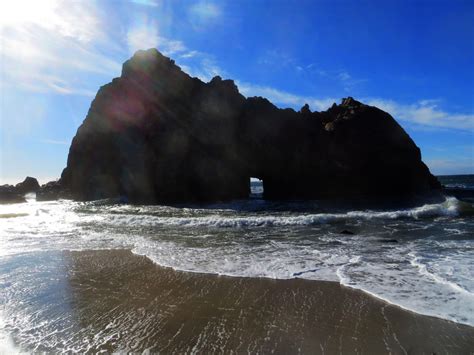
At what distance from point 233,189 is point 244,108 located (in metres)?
8.63

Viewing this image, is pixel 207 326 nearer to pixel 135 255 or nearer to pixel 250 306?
pixel 250 306

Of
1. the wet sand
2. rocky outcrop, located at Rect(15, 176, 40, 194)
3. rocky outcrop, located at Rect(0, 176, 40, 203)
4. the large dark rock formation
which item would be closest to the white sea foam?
the wet sand

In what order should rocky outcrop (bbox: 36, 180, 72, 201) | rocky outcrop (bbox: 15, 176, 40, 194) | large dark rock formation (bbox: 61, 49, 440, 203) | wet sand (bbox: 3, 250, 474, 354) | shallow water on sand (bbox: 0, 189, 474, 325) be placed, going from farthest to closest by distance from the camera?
rocky outcrop (bbox: 15, 176, 40, 194)
rocky outcrop (bbox: 36, 180, 72, 201)
large dark rock formation (bbox: 61, 49, 440, 203)
shallow water on sand (bbox: 0, 189, 474, 325)
wet sand (bbox: 3, 250, 474, 354)

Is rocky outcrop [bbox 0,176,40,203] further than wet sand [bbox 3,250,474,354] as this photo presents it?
Yes

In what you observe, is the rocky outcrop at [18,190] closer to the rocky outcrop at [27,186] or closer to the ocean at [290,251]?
the rocky outcrop at [27,186]

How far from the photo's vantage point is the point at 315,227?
16125mm

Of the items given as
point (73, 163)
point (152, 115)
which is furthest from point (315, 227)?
point (73, 163)

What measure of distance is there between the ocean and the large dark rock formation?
14.6 metres

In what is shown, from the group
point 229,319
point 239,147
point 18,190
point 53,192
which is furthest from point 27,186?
point 229,319

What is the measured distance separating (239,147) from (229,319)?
3021 cm

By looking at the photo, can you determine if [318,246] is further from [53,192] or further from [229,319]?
[53,192]

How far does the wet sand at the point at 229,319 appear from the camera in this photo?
4555 mm

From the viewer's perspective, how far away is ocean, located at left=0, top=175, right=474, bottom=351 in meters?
6.32

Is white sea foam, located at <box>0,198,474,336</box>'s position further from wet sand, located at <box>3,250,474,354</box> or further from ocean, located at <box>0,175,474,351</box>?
wet sand, located at <box>3,250,474,354</box>
